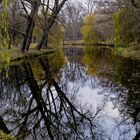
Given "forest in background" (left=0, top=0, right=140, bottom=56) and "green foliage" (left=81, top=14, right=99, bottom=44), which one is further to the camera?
"green foliage" (left=81, top=14, right=99, bottom=44)

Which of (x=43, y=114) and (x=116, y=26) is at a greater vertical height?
(x=116, y=26)

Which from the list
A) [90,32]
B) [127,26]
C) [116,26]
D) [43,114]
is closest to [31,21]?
[127,26]

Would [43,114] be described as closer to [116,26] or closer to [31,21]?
[31,21]

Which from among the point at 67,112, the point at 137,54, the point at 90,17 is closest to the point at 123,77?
the point at 67,112

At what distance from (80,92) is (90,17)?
61482mm

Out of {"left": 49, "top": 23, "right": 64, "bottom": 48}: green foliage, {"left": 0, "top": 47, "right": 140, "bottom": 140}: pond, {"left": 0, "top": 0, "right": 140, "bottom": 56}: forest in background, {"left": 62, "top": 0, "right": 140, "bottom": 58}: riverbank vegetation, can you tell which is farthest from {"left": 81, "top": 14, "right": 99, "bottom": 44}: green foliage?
{"left": 0, "top": 47, "right": 140, "bottom": 140}: pond

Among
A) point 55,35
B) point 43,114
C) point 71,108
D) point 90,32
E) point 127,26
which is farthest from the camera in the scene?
point 90,32

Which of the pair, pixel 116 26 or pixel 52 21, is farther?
pixel 116 26

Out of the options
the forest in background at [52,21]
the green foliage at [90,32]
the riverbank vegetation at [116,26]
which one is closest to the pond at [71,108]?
the forest in background at [52,21]

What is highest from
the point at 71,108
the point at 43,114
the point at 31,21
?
the point at 31,21

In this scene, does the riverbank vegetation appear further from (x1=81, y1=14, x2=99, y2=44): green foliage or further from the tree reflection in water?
the tree reflection in water

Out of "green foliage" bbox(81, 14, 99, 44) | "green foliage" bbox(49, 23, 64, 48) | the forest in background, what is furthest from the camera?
"green foliage" bbox(81, 14, 99, 44)

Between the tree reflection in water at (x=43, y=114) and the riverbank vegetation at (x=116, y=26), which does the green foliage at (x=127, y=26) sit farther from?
the tree reflection in water at (x=43, y=114)

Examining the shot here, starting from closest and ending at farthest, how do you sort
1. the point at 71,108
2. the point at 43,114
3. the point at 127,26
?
the point at 43,114 → the point at 71,108 → the point at 127,26
